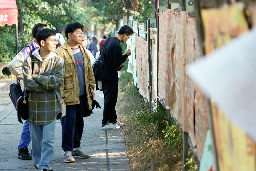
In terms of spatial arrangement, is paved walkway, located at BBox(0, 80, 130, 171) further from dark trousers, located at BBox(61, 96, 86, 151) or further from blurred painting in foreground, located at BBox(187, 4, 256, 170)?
blurred painting in foreground, located at BBox(187, 4, 256, 170)

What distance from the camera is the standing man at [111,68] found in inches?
330

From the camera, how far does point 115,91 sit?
860 centimetres

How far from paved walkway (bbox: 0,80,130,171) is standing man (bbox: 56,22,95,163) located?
222mm

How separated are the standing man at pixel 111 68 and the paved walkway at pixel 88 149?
29 centimetres

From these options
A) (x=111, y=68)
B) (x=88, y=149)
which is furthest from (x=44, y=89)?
(x=111, y=68)

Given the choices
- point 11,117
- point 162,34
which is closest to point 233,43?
point 162,34

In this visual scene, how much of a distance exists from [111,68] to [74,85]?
2.29m

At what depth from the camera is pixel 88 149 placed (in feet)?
23.2

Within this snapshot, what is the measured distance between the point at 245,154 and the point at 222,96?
425 millimetres

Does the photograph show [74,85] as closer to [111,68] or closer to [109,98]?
[111,68]

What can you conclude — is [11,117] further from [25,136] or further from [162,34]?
[162,34]

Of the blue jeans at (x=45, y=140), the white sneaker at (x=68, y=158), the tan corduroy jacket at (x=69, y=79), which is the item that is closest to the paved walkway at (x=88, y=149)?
the white sneaker at (x=68, y=158)

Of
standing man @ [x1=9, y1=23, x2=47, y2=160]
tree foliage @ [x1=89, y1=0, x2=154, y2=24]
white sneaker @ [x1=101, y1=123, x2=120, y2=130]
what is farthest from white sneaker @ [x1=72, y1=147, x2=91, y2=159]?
Result: tree foliage @ [x1=89, y1=0, x2=154, y2=24]

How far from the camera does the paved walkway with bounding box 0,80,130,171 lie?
6094mm
